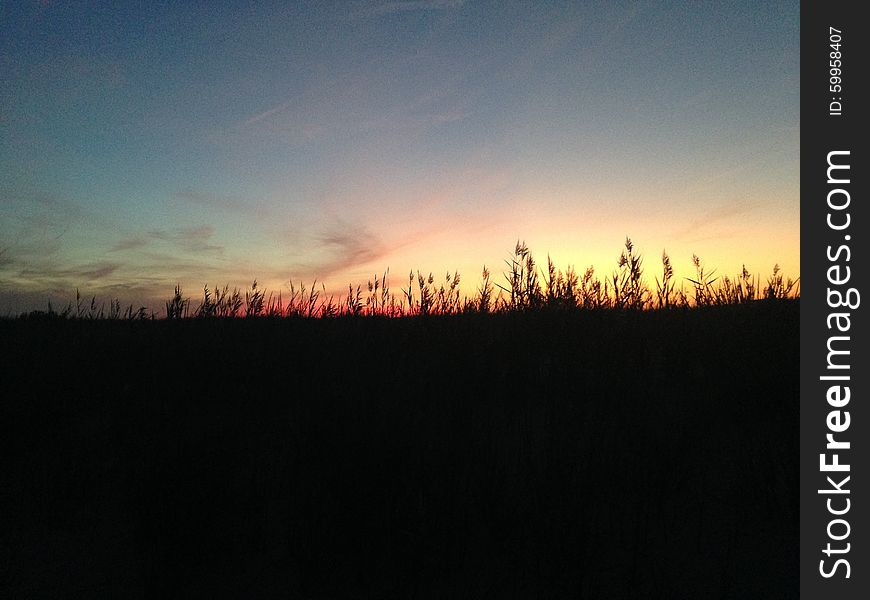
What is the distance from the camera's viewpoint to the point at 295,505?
2.41 meters

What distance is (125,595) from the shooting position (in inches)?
82.6

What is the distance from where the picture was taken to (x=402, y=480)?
224cm

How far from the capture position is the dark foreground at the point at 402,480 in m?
2.06

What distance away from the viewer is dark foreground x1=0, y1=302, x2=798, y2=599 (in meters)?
2.06

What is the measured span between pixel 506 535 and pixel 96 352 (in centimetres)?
423

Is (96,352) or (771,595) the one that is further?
(96,352)

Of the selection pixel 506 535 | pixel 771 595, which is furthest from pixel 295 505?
pixel 771 595
